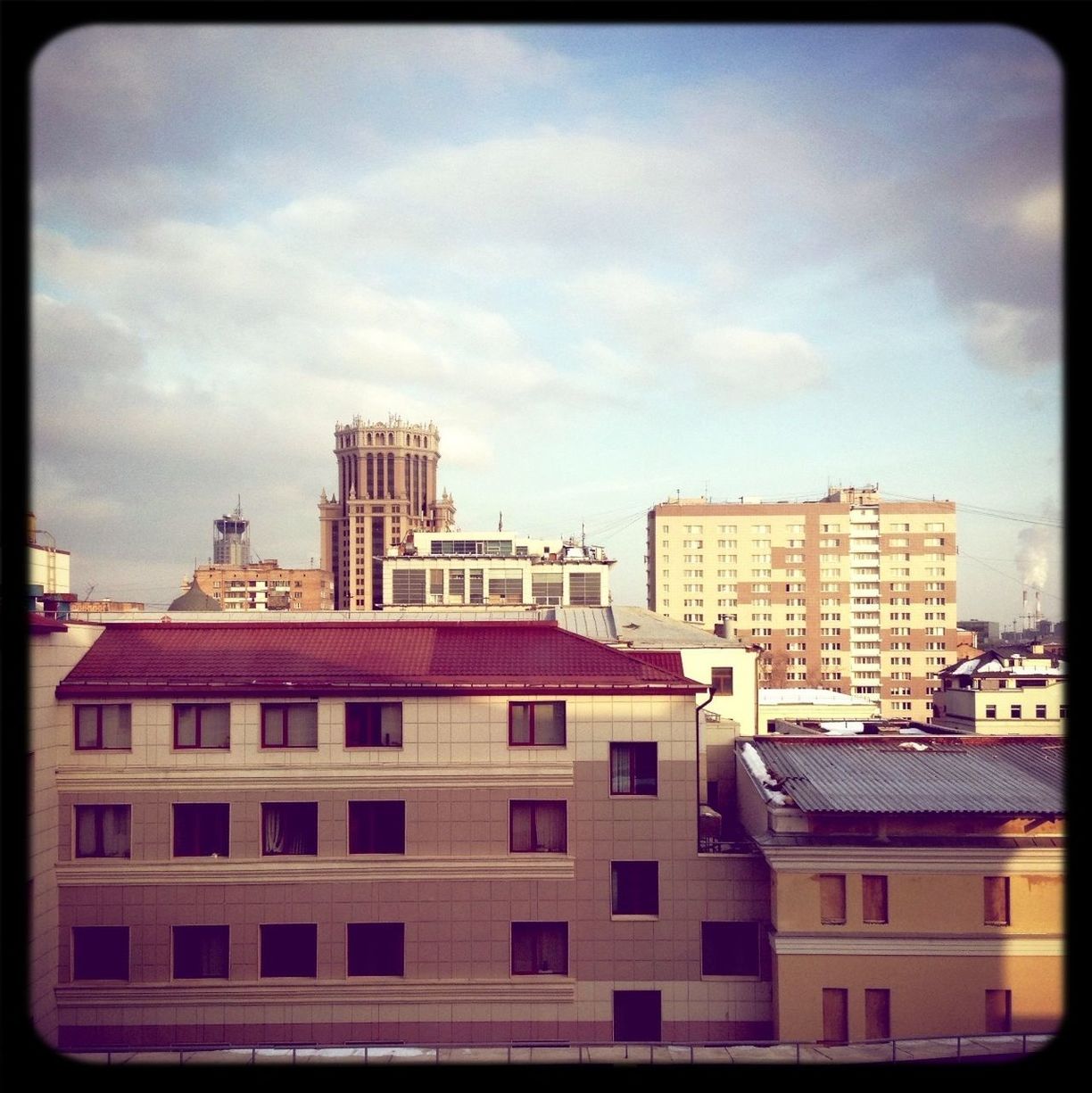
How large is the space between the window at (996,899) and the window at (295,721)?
7989 mm

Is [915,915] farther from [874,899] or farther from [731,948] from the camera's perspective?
[731,948]

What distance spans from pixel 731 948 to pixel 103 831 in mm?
7834

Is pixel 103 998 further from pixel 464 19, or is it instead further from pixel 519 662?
pixel 464 19

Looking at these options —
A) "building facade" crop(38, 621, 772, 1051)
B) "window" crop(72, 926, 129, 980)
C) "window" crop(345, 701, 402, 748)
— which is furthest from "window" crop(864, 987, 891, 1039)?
"window" crop(72, 926, 129, 980)

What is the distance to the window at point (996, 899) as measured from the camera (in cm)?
1004

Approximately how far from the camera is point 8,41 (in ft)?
11.2

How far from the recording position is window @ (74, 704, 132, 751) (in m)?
11.5

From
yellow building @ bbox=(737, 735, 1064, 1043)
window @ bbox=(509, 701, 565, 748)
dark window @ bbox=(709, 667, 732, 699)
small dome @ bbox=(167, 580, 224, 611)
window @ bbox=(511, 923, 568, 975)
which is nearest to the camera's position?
yellow building @ bbox=(737, 735, 1064, 1043)

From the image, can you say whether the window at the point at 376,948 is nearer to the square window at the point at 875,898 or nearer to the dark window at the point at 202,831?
the dark window at the point at 202,831

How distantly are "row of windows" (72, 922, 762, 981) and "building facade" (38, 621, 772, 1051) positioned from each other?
2cm

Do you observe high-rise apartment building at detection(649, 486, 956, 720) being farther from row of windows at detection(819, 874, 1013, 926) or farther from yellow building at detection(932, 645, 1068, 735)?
row of windows at detection(819, 874, 1013, 926)

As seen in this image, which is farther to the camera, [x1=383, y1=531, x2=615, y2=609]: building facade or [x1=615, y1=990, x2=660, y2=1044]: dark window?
[x1=383, y1=531, x2=615, y2=609]: building facade

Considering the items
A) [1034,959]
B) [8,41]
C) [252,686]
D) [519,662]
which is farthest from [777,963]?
[8,41]

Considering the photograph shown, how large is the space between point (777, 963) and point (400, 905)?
4438 mm
